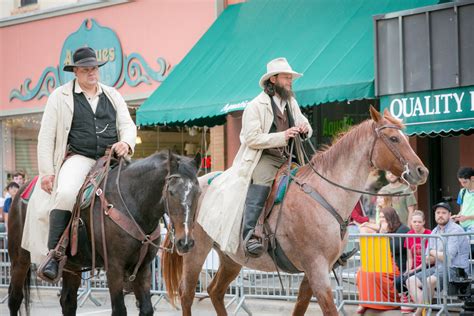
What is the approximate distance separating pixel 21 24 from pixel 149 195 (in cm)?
1461

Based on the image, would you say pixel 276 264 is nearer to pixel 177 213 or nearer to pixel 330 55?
pixel 177 213

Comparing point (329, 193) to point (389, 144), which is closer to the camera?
point (389, 144)

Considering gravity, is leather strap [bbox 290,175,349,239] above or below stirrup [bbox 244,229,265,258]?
above

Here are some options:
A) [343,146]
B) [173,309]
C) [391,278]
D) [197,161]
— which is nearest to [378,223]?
[391,278]

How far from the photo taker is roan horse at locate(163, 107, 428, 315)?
8500mm

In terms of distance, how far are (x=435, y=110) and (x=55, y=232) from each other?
6.79 meters

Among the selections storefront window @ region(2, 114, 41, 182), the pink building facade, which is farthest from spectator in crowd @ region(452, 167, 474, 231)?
storefront window @ region(2, 114, 41, 182)

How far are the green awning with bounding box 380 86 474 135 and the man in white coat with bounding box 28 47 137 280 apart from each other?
570cm

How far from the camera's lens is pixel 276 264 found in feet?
30.2

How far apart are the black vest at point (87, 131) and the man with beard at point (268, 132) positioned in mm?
1392

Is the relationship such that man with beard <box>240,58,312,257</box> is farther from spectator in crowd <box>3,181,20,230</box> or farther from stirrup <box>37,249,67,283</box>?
spectator in crowd <box>3,181,20,230</box>

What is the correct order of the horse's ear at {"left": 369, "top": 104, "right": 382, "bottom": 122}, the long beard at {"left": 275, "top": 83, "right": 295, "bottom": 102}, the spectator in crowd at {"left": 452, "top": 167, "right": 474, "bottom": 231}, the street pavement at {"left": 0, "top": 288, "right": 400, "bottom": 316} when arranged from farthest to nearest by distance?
1. the street pavement at {"left": 0, "top": 288, "right": 400, "bottom": 316}
2. the spectator in crowd at {"left": 452, "top": 167, "right": 474, "bottom": 231}
3. the long beard at {"left": 275, "top": 83, "right": 295, "bottom": 102}
4. the horse's ear at {"left": 369, "top": 104, "right": 382, "bottom": 122}

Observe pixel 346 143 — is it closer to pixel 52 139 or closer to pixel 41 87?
pixel 52 139

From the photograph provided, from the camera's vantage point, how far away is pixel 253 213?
9148 millimetres
